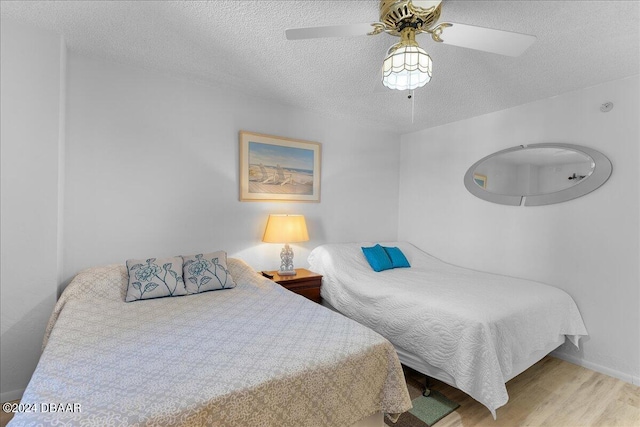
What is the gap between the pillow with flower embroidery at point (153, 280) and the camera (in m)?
2.05

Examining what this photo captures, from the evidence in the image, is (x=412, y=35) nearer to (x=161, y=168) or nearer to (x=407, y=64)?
(x=407, y=64)

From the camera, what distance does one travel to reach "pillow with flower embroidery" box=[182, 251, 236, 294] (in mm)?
2254

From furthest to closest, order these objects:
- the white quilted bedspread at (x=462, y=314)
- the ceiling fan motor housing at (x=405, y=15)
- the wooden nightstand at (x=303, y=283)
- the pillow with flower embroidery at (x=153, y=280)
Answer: the wooden nightstand at (x=303, y=283) → the pillow with flower embroidery at (x=153, y=280) → the white quilted bedspread at (x=462, y=314) → the ceiling fan motor housing at (x=405, y=15)

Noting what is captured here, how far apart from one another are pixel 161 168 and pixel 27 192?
864mm

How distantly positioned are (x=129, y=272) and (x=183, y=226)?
62cm

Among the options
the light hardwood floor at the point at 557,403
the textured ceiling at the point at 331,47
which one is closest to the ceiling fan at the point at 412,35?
the textured ceiling at the point at 331,47

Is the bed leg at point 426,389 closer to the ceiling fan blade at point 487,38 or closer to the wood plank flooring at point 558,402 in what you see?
the wood plank flooring at point 558,402

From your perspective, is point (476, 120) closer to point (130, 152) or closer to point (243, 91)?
point (243, 91)

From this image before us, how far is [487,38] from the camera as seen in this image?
4.76ft

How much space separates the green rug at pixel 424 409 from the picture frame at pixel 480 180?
2121mm

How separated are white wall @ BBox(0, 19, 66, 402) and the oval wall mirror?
146 inches

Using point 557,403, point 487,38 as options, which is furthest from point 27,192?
point 557,403

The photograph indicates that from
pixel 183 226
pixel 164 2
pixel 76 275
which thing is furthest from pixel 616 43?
pixel 76 275

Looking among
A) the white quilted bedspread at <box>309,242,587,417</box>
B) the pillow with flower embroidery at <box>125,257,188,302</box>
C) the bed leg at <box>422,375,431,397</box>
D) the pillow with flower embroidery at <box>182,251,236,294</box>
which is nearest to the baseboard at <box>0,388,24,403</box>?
the pillow with flower embroidery at <box>125,257,188,302</box>
